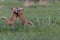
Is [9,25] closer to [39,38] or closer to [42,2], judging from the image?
[39,38]

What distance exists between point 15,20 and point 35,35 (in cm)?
154

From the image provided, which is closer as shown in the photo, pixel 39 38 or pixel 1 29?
pixel 39 38

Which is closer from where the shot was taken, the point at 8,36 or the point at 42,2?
the point at 8,36

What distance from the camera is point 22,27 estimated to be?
305 inches

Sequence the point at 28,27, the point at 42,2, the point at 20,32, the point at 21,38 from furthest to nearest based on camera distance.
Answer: the point at 42,2, the point at 28,27, the point at 20,32, the point at 21,38

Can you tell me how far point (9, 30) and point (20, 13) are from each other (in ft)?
1.63

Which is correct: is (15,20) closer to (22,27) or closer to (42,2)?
(22,27)

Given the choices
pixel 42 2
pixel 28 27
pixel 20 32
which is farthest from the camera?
pixel 42 2

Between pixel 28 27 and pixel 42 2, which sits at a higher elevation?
pixel 28 27

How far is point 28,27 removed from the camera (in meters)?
7.71

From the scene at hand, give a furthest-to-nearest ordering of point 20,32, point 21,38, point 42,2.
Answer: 1. point 42,2
2. point 20,32
3. point 21,38

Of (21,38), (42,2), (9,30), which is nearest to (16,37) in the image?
(21,38)

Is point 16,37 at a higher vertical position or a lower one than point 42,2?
higher

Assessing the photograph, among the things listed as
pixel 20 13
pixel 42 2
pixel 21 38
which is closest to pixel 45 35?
pixel 21 38
